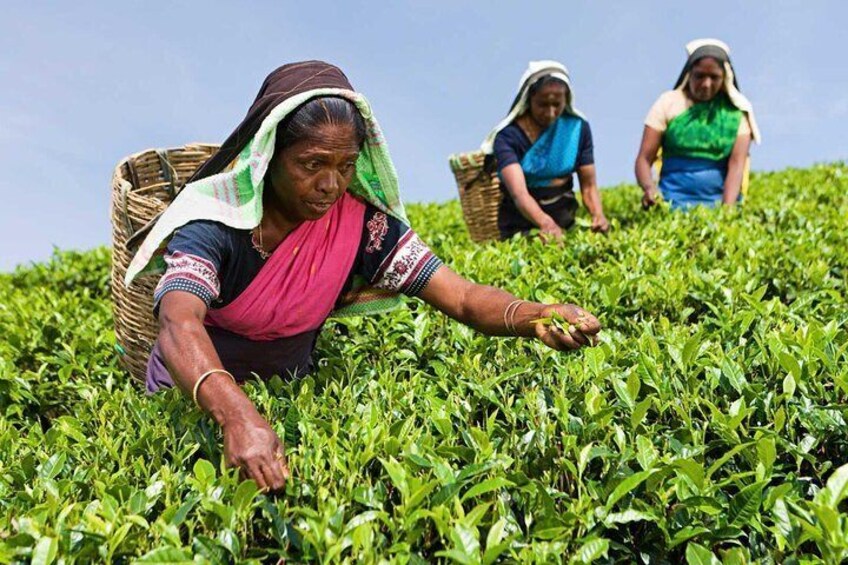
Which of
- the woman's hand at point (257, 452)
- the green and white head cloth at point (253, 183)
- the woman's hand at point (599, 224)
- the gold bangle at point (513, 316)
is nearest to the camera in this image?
the woman's hand at point (257, 452)

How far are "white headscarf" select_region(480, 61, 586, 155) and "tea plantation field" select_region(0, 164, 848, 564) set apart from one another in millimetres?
2984

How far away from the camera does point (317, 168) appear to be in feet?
9.15

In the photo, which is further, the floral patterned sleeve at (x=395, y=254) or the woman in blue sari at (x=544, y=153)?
the woman in blue sari at (x=544, y=153)

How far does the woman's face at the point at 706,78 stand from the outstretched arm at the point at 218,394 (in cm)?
550

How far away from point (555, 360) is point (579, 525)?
3.22ft

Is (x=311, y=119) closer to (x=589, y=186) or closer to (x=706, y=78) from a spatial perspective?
(x=589, y=186)

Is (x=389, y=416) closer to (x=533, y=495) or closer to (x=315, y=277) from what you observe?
(x=533, y=495)

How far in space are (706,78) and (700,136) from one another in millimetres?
529

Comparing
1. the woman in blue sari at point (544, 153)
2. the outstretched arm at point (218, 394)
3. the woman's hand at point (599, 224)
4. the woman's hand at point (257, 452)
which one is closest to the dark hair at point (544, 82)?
the woman in blue sari at point (544, 153)

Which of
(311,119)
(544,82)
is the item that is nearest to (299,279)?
(311,119)

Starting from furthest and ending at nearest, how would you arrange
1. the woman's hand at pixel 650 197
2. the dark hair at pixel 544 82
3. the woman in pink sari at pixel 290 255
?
1. the woman's hand at pixel 650 197
2. the dark hair at pixel 544 82
3. the woman in pink sari at pixel 290 255

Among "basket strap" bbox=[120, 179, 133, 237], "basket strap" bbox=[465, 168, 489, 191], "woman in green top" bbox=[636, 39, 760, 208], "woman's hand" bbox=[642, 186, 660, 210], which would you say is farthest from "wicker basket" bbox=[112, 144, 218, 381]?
"woman in green top" bbox=[636, 39, 760, 208]

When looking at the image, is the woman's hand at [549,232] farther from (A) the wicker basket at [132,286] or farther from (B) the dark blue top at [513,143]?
(A) the wicker basket at [132,286]

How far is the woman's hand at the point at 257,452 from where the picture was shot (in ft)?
6.68
